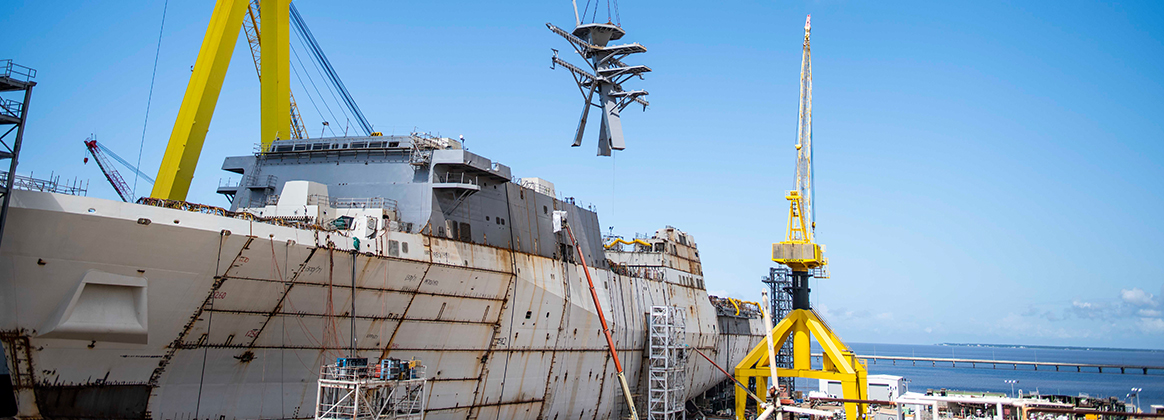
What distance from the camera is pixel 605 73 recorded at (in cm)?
3634

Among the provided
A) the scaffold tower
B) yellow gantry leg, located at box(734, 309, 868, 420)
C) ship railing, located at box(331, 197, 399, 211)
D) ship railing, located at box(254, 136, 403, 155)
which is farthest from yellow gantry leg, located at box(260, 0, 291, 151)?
yellow gantry leg, located at box(734, 309, 868, 420)

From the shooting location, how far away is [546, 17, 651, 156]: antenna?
116 feet

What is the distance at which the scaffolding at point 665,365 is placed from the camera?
31.9 metres

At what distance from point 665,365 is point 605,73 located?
13.7m

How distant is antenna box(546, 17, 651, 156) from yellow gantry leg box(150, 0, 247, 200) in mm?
13949

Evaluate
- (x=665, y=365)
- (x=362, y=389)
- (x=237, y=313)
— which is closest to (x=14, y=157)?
(x=237, y=313)

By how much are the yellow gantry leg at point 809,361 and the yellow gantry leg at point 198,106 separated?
20752 mm

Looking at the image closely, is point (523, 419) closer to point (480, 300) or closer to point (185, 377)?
point (480, 300)

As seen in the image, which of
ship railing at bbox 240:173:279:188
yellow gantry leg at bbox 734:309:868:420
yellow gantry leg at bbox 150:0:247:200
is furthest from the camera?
yellow gantry leg at bbox 734:309:868:420

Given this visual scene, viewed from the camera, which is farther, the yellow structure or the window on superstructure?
the window on superstructure

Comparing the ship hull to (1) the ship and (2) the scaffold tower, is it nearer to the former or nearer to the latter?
(1) the ship

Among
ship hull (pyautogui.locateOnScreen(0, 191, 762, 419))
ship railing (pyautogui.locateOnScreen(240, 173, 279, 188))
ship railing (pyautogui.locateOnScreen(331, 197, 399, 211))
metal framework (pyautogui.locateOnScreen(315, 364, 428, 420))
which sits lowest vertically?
metal framework (pyautogui.locateOnScreen(315, 364, 428, 420))

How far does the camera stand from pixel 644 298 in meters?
34.3

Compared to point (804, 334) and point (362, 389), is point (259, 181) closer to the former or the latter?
point (362, 389)
